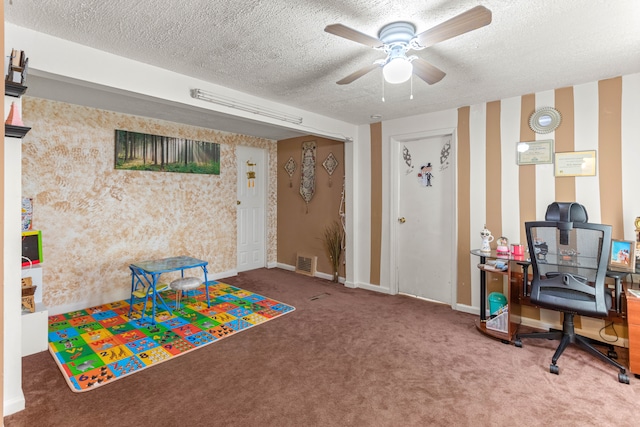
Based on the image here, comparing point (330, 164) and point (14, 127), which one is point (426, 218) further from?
point (14, 127)

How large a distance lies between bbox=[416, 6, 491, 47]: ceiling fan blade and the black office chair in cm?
166

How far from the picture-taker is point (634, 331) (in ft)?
7.88

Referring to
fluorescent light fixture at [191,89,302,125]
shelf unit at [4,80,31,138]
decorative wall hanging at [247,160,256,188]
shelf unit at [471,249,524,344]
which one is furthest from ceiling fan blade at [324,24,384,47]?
decorative wall hanging at [247,160,256,188]

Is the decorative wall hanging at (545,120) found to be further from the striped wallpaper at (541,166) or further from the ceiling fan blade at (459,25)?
the ceiling fan blade at (459,25)

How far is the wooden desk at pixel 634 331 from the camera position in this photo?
239cm

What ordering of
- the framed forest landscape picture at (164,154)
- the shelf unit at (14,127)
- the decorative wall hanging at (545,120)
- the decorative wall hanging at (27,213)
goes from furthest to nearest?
the framed forest landscape picture at (164,154) < the decorative wall hanging at (27,213) < the decorative wall hanging at (545,120) < the shelf unit at (14,127)

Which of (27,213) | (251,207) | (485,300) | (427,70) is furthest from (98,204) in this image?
(485,300)

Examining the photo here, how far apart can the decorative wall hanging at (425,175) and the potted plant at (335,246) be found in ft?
4.86

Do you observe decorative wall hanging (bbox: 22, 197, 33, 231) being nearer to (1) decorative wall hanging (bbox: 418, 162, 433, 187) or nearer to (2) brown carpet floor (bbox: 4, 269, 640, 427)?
(2) brown carpet floor (bbox: 4, 269, 640, 427)

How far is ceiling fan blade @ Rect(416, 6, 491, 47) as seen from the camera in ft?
5.17

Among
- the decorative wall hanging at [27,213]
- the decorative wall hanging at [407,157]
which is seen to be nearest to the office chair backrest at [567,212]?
the decorative wall hanging at [407,157]

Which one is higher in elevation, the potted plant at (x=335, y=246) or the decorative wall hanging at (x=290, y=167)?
the decorative wall hanging at (x=290, y=167)

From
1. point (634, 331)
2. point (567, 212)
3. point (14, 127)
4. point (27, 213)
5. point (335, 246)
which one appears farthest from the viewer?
point (335, 246)

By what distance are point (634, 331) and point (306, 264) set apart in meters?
4.03
